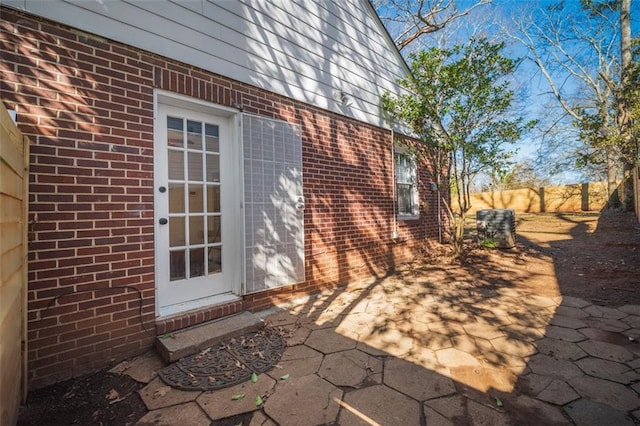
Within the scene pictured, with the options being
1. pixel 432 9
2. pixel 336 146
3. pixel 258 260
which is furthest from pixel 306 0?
pixel 432 9

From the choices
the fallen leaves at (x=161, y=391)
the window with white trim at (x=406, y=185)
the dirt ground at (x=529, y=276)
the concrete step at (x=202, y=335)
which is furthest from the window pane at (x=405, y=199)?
the fallen leaves at (x=161, y=391)

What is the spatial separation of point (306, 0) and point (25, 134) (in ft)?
12.3

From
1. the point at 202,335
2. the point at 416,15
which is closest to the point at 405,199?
the point at 202,335

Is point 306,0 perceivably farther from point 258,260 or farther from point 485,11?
point 485,11

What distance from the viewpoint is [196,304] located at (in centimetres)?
297

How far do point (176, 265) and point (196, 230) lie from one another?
402 millimetres

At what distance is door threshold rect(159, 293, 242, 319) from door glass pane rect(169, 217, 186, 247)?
608mm

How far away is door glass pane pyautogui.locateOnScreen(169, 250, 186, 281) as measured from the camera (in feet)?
9.56

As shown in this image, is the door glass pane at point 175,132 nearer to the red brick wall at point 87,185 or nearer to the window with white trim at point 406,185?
the red brick wall at point 87,185

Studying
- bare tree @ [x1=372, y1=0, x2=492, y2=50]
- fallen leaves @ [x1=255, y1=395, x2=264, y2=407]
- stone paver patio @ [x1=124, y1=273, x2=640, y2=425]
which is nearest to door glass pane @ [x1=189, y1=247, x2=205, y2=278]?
stone paver patio @ [x1=124, y1=273, x2=640, y2=425]

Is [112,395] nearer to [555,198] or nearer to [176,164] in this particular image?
[176,164]

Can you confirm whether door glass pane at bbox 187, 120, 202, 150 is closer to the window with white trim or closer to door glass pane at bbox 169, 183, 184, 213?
door glass pane at bbox 169, 183, 184, 213

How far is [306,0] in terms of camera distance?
415 cm

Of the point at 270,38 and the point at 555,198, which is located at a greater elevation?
the point at 270,38
